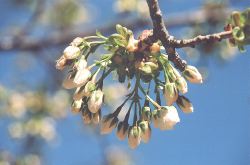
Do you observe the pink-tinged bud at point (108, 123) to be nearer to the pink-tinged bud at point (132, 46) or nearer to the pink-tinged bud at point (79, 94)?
the pink-tinged bud at point (79, 94)

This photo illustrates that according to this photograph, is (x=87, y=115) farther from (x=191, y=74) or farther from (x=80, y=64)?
(x=191, y=74)

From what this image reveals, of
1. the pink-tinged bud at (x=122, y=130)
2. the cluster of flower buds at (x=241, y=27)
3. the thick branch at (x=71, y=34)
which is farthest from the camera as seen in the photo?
the thick branch at (x=71, y=34)

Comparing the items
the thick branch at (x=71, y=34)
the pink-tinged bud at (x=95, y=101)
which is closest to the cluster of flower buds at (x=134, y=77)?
the pink-tinged bud at (x=95, y=101)

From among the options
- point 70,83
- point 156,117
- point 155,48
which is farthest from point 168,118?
point 70,83

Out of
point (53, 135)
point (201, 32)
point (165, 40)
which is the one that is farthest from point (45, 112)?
point (165, 40)

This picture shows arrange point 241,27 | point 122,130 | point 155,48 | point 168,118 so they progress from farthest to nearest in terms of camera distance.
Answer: point 122,130, point 168,118, point 155,48, point 241,27

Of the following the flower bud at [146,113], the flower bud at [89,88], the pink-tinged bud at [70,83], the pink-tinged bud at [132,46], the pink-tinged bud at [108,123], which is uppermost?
the pink-tinged bud at [132,46]
